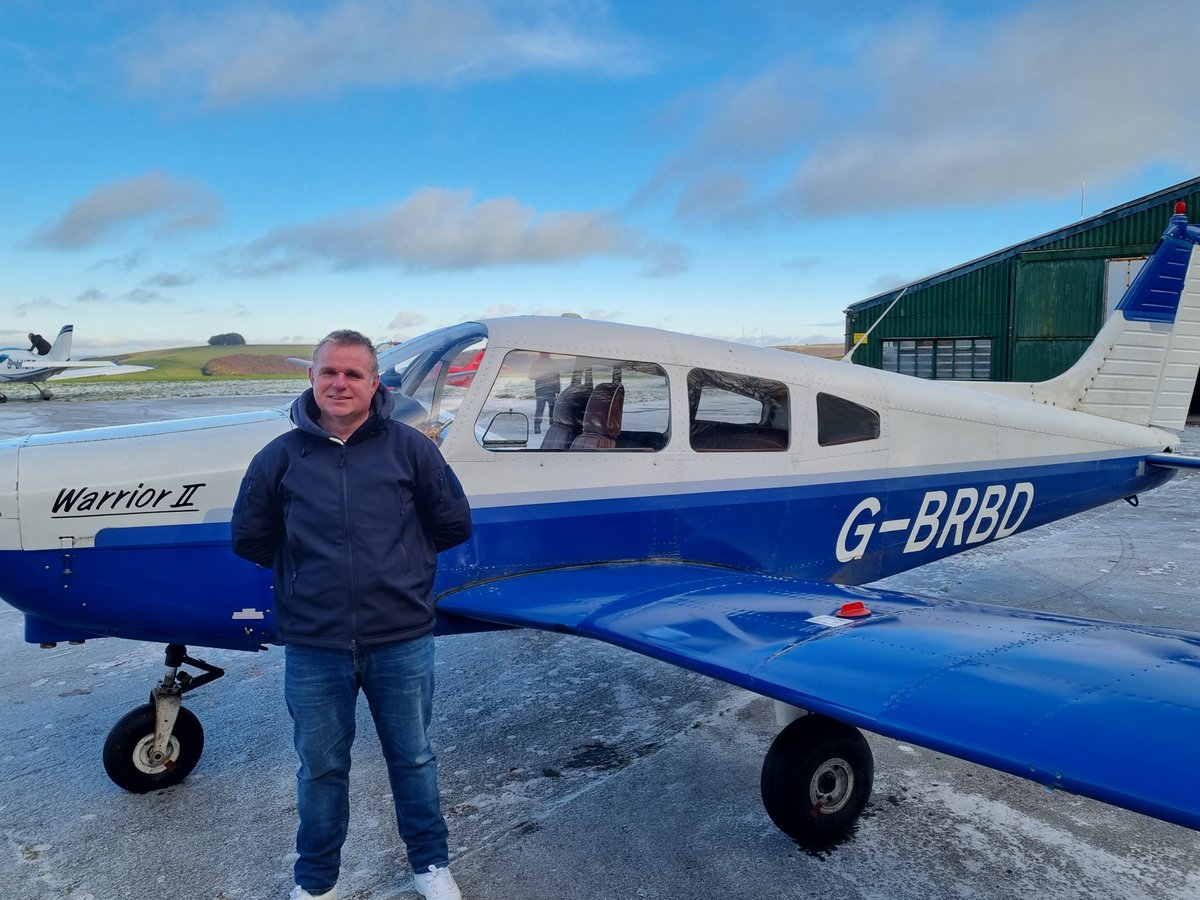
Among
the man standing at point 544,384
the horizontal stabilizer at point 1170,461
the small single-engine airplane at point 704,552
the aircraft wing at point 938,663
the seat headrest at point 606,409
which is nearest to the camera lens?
the aircraft wing at point 938,663

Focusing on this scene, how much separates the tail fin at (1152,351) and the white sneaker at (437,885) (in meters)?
5.28

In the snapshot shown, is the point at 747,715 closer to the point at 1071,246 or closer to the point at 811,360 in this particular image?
the point at 811,360

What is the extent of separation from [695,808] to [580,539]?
48.2 inches

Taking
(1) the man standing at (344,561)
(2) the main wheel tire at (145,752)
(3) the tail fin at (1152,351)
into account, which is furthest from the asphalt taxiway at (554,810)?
(3) the tail fin at (1152,351)

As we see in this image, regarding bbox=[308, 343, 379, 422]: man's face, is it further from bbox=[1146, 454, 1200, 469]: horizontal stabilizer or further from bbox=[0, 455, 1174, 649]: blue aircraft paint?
bbox=[1146, 454, 1200, 469]: horizontal stabilizer

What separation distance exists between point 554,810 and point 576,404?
1.80 m

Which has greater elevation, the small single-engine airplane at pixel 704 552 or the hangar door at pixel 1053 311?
the hangar door at pixel 1053 311

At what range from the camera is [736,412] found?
4191mm

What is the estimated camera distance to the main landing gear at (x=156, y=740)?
332 cm

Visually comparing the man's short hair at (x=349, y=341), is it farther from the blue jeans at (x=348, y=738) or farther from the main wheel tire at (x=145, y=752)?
the main wheel tire at (x=145, y=752)

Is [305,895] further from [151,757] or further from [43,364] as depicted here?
[43,364]

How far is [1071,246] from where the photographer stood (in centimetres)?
2184

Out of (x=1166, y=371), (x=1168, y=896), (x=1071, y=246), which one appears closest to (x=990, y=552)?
(x=1166, y=371)

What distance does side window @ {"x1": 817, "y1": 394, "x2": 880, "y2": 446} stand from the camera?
14.1ft
